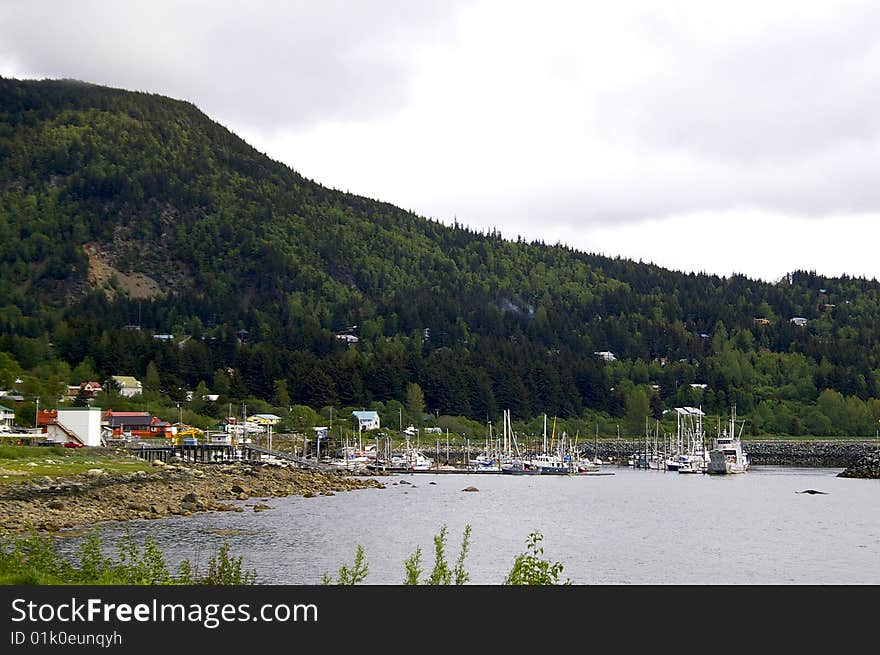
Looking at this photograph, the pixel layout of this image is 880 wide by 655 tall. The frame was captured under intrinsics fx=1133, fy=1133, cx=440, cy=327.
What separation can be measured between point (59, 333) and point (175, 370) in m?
21.1

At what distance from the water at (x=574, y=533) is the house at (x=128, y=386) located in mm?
72562

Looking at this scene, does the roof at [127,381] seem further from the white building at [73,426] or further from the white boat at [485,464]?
Result: the white building at [73,426]

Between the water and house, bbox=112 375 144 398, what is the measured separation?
7256 centimetres

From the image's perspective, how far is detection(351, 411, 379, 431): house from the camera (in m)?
182

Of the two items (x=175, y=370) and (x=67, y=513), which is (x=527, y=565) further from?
(x=175, y=370)

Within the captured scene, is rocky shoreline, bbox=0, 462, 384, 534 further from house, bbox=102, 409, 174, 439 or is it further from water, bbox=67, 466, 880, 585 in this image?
house, bbox=102, 409, 174, 439

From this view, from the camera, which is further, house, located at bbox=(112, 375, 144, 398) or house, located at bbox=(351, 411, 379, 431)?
house, located at bbox=(351, 411, 379, 431)

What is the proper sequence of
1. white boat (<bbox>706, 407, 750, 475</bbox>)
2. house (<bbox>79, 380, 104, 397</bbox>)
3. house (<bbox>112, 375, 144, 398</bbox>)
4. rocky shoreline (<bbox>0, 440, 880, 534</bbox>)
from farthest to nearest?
house (<bbox>112, 375, 144, 398</bbox>) → white boat (<bbox>706, 407, 750, 475</bbox>) → house (<bbox>79, 380, 104, 397</bbox>) → rocky shoreline (<bbox>0, 440, 880, 534</bbox>)

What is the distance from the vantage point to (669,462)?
165 m

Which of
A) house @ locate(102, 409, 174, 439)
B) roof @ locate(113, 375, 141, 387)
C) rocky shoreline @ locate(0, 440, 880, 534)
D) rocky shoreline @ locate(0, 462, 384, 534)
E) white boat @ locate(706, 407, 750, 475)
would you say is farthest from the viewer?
roof @ locate(113, 375, 141, 387)

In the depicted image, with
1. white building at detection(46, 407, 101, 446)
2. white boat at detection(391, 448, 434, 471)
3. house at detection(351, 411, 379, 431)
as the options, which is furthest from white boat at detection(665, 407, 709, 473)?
white building at detection(46, 407, 101, 446)

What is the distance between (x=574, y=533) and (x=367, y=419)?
11815 cm

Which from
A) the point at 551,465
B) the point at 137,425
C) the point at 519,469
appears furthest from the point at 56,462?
the point at 551,465

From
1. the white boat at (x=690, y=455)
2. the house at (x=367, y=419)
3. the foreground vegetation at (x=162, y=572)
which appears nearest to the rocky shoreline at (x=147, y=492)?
the foreground vegetation at (x=162, y=572)
